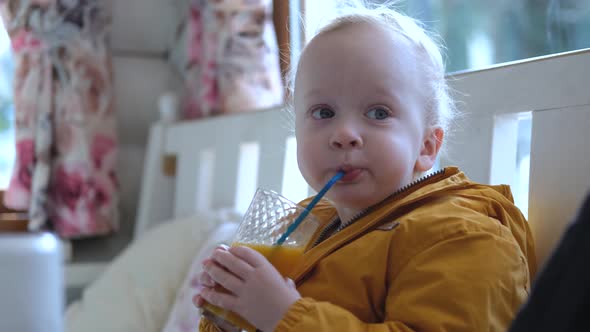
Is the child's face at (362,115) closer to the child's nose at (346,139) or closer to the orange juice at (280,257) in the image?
the child's nose at (346,139)

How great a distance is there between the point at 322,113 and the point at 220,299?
0.94 feet

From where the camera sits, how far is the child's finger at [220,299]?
2.50ft

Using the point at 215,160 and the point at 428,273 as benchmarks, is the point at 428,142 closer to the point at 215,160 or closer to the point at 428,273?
the point at 428,273

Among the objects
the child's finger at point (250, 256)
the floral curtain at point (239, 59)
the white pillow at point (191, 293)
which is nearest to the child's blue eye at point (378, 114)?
the child's finger at point (250, 256)

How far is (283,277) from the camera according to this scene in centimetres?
78

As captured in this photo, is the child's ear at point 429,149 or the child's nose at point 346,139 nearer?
Result: the child's nose at point 346,139

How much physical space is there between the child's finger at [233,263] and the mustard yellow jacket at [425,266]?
71 mm

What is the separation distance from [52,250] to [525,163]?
1407mm

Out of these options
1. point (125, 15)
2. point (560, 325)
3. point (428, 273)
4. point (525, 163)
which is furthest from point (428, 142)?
point (125, 15)

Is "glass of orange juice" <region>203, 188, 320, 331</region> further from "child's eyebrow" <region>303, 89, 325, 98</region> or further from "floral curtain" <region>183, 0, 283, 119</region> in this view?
"floral curtain" <region>183, 0, 283, 119</region>

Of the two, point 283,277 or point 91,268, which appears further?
point 91,268

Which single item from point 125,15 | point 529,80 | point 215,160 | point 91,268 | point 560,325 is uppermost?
point 125,15

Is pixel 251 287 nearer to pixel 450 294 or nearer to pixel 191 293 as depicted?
pixel 450 294

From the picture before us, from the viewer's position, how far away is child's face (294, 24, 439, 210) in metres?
0.85
